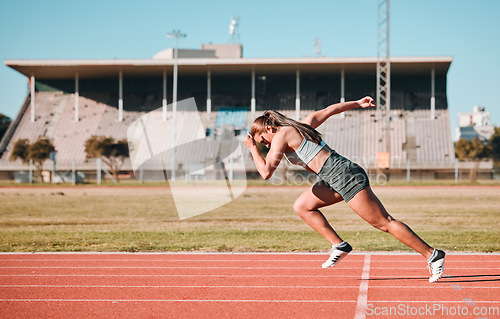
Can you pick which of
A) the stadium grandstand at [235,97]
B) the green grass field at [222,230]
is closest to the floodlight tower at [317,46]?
the stadium grandstand at [235,97]

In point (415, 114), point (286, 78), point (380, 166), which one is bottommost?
point (380, 166)

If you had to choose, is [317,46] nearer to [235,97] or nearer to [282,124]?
[235,97]

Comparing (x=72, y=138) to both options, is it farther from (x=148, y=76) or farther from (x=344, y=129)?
(x=344, y=129)

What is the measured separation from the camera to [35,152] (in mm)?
48938

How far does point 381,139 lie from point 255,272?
49.4 meters

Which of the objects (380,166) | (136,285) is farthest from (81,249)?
(380,166)

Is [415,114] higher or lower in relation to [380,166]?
higher

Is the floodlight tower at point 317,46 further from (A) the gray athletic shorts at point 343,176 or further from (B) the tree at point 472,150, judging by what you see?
(A) the gray athletic shorts at point 343,176

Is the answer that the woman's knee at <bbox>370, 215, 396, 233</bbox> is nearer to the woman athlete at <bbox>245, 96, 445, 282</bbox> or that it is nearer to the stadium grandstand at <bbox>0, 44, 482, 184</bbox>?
the woman athlete at <bbox>245, 96, 445, 282</bbox>

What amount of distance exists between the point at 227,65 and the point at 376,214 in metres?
53.6

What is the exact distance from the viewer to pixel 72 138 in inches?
2314

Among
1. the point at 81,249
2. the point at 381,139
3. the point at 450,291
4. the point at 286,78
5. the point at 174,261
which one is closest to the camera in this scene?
the point at 450,291

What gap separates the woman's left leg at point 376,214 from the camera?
545cm

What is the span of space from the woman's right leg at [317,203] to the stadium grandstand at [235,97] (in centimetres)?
4522
